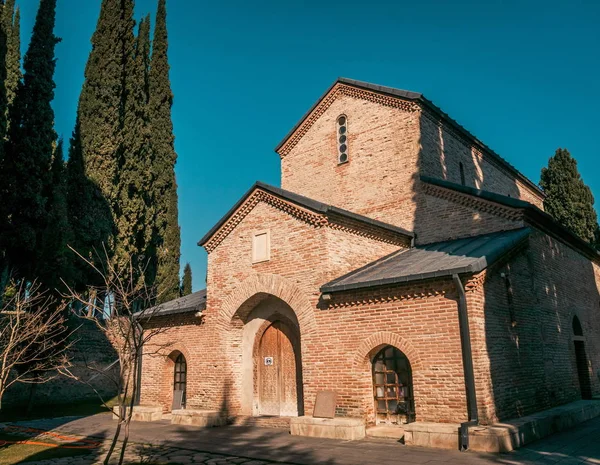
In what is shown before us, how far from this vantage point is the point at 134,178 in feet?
71.8

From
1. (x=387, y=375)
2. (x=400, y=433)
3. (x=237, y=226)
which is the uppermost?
(x=237, y=226)

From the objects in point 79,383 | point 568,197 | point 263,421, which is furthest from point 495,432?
point 568,197

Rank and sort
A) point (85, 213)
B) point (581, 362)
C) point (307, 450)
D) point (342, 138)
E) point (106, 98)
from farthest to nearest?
point (106, 98) < point (85, 213) < point (342, 138) < point (581, 362) < point (307, 450)

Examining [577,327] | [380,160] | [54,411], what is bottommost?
[54,411]

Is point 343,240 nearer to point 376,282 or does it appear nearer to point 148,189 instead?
point 376,282

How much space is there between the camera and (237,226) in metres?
12.8

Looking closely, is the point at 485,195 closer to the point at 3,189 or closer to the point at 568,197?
the point at 568,197

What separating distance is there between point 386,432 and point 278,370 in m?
4.00

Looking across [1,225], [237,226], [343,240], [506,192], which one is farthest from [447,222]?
[1,225]

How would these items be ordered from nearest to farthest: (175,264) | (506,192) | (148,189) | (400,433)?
(400,433) < (506,192) < (148,189) < (175,264)

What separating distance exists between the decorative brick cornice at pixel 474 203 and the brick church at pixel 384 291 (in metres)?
0.04

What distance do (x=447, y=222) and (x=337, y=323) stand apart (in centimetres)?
454

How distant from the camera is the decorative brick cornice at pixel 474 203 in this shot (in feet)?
36.9

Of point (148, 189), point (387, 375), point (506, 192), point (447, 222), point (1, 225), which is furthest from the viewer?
point (148, 189)
